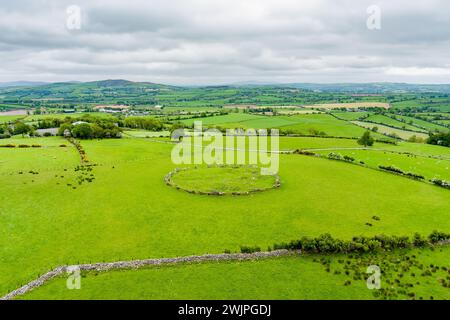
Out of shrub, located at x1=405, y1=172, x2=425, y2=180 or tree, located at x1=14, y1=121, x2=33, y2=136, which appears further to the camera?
tree, located at x1=14, y1=121, x2=33, y2=136

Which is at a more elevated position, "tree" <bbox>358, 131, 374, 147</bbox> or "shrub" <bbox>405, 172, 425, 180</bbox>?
"tree" <bbox>358, 131, 374, 147</bbox>

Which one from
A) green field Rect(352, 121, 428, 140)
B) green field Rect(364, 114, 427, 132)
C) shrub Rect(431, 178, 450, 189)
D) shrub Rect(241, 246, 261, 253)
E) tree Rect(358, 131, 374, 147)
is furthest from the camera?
green field Rect(364, 114, 427, 132)

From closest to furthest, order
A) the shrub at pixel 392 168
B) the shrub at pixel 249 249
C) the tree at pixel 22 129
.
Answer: the shrub at pixel 249 249
the shrub at pixel 392 168
the tree at pixel 22 129

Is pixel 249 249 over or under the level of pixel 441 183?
under

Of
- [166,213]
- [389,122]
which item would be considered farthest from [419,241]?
[389,122]

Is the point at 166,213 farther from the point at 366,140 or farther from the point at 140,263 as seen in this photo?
the point at 366,140

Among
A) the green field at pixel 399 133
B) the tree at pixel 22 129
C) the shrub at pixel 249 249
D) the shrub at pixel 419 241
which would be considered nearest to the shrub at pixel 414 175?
the shrub at pixel 419 241

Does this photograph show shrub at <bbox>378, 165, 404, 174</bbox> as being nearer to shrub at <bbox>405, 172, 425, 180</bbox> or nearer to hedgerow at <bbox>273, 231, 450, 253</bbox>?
shrub at <bbox>405, 172, 425, 180</bbox>

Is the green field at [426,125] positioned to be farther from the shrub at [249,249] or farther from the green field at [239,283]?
the shrub at [249,249]

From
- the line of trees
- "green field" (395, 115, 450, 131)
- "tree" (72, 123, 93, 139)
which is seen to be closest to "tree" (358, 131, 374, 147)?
the line of trees
